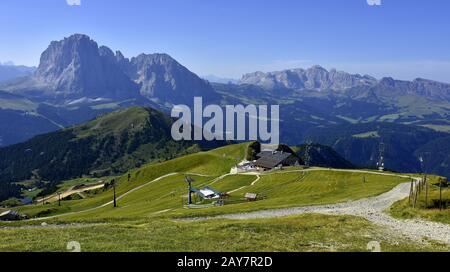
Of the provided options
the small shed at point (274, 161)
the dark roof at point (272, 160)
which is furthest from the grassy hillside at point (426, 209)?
the dark roof at point (272, 160)

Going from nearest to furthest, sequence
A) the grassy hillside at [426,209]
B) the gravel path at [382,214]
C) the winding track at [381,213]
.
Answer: the gravel path at [382,214]
the winding track at [381,213]
the grassy hillside at [426,209]

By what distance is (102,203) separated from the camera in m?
180

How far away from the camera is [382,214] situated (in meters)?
67.2

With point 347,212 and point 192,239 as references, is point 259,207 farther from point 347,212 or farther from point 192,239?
point 192,239

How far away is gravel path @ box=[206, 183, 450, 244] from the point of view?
50.4m

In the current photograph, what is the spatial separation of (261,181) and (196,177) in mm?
49912

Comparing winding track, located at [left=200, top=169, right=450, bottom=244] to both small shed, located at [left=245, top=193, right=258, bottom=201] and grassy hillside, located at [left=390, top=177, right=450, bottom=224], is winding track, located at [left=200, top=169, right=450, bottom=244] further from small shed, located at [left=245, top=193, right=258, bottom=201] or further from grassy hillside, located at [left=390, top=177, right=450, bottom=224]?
small shed, located at [left=245, top=193, right=258, bottom=201]

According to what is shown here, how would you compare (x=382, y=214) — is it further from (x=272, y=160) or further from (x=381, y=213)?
(x=272, y=160)

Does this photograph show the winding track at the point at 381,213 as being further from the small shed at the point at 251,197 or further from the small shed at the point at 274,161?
the small shed at the point at 274,161

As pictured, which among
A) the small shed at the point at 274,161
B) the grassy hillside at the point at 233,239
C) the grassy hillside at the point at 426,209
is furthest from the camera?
the small shed at the point at 274,161

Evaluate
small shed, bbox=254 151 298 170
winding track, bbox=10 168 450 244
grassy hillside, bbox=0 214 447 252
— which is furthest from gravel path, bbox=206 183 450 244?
small shed, bbox=254 151 298 170

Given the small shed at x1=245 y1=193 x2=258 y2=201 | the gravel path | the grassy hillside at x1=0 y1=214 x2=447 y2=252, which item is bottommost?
the small shed at x1=245 y1=193 x2=258 y2=201

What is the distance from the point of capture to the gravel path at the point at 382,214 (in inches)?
1983
